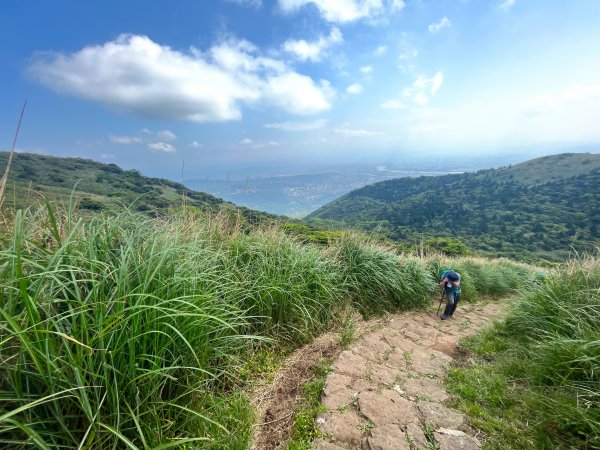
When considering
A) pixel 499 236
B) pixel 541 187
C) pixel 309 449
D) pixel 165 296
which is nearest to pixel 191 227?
pixel 165 296

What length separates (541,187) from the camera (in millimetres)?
79500

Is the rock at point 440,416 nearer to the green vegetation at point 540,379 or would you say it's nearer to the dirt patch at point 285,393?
the green vegetation at point 540,379

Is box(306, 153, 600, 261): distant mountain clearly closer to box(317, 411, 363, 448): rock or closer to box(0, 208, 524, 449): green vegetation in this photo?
box(0, 208, 524, 449): green vegetation

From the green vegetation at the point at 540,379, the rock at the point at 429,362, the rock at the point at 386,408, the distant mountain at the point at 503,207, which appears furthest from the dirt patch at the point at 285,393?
the distant mountain at the point at 503,207

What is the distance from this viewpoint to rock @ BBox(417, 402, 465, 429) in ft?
7.27

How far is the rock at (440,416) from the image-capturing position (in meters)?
2.21

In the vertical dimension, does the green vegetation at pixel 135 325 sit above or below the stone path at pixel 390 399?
above

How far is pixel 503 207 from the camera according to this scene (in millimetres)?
70875

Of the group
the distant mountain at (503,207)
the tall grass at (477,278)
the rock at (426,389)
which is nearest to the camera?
the rock at (426,389)

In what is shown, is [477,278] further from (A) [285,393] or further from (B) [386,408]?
(A) [285,393]

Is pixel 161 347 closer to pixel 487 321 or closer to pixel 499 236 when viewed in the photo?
pixel 487 321

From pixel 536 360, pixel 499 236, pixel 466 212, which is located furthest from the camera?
pixel 466 212

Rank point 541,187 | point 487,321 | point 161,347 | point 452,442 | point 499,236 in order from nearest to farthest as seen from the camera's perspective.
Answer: point 161,347 < point 452,442 < point 487,321 < point 499,236 < point 541,187

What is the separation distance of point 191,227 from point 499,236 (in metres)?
63.8
